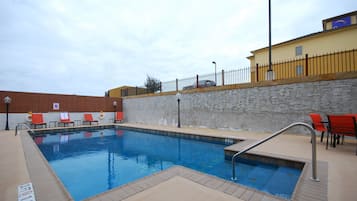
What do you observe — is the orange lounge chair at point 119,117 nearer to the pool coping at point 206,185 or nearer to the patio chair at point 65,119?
the patio chair at point 65,119

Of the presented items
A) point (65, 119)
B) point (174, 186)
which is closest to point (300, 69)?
point (174, 186)

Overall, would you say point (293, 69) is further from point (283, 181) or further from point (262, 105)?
point (283, 181)

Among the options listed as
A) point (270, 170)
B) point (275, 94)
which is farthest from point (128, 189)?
point (275, 94)

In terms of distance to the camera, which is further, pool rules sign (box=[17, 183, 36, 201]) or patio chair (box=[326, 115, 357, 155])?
patio chair (box=[326, 115, 357, 155])

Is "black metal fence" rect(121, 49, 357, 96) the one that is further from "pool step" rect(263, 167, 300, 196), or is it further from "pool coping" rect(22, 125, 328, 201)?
"pool coping" rect(22, 125, 328, 201)

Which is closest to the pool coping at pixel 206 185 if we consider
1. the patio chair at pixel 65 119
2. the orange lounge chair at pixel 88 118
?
the patio chair at pixel 65 119

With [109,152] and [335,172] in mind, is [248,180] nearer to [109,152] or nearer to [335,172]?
[335,172]

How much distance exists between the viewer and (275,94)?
662 cm

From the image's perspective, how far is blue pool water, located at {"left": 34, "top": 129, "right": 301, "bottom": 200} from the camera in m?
2.94

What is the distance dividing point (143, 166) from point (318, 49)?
1401cm

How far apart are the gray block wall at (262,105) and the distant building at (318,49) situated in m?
1.31

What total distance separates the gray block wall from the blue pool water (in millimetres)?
2391

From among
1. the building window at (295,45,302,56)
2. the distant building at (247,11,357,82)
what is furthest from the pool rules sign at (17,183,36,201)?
the building window at (295,45,302,56)

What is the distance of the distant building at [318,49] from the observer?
22.9ft
